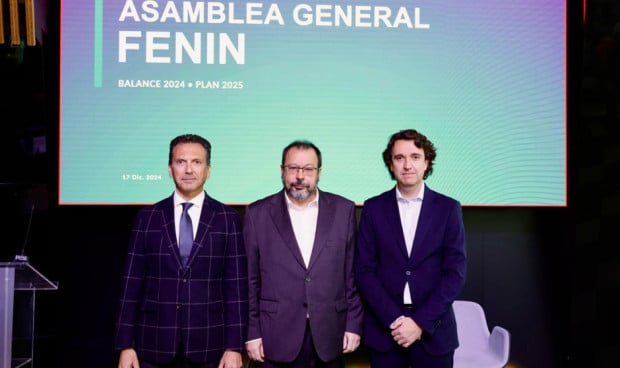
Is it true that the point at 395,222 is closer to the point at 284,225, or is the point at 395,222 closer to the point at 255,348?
the point at 284,225

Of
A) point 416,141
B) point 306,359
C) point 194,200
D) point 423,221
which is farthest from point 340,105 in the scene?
point 306,359

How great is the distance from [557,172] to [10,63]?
354 centimetres

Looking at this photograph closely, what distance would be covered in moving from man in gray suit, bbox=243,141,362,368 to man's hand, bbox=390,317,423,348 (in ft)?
0.68

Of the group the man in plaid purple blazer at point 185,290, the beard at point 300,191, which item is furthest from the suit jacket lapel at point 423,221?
the man in plaid purple blazer at point 185,290

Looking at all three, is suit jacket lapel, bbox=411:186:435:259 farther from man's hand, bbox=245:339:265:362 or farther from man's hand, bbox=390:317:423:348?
man's hand, bbox=245:339:265:362

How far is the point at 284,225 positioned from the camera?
2572 mm

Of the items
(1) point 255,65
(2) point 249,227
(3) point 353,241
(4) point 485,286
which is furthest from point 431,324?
(1) point 255,65

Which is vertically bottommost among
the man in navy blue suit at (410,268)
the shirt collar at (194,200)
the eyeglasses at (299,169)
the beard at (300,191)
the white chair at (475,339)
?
the white chair at (475,339)

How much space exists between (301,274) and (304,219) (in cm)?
26

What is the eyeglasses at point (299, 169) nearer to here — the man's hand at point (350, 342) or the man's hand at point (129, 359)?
the man's hand at point (350, 342)

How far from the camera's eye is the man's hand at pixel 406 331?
2.43 metres

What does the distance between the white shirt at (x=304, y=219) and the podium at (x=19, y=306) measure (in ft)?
4.50

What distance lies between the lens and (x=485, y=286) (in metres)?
3.87

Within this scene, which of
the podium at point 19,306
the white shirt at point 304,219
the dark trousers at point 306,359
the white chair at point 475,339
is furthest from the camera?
the white chair at point 475,339
